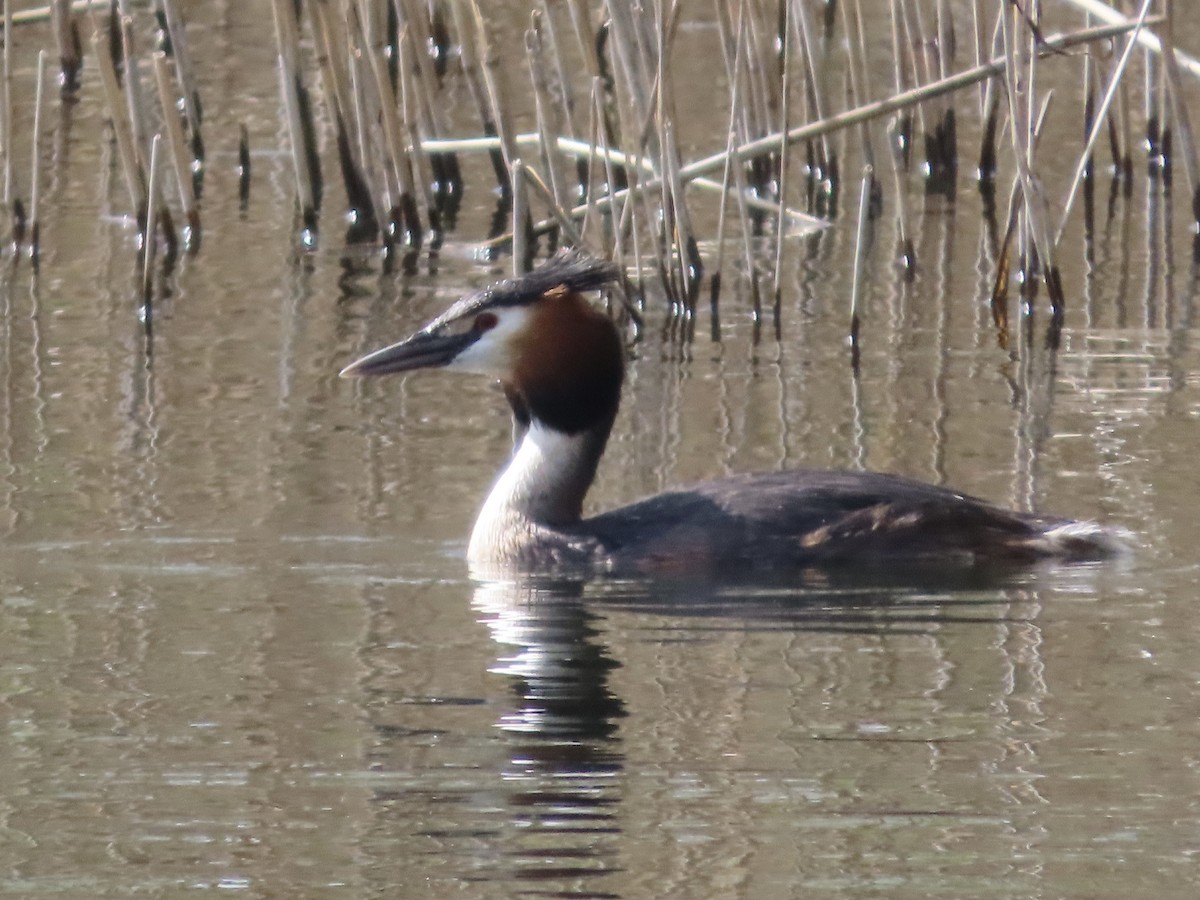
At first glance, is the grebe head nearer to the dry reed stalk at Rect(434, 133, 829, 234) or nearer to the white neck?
the white neck

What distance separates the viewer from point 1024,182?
845cm

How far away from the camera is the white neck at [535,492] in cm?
657

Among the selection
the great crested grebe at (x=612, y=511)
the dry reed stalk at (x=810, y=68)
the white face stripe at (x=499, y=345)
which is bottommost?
the great crested grebe at (x=612, y=511)

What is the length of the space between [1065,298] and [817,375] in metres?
1.70

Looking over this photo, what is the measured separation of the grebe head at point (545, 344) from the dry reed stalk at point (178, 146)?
301 cm

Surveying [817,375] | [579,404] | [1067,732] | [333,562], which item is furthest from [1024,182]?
[1067,732]

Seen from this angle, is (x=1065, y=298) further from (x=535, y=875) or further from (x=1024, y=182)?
(x=535, y=875)

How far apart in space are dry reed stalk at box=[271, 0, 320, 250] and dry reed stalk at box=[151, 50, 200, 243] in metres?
0.47

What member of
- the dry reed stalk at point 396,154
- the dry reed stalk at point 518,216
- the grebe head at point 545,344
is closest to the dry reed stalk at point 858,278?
the dry reed stalk at point 518,216

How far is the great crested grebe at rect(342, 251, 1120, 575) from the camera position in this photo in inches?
249

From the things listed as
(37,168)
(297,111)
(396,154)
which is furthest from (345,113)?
(37,168)

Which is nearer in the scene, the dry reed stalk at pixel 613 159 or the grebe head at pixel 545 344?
the grebe head at pixel 545 344

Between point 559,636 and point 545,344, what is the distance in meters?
1.28

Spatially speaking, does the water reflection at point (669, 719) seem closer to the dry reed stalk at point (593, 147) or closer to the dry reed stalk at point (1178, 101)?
the dry reed stalk at point (593, 147)
